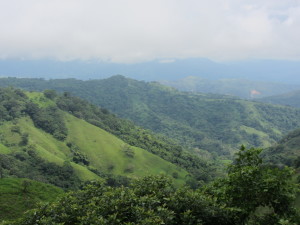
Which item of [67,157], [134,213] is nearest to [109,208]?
[134,213]

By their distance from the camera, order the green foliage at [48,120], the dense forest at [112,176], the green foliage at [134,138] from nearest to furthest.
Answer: the dense forest at [112,176] → the green foliage at [48,120] → the green foliage at [134,138]

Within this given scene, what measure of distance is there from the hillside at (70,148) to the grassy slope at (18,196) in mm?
18169

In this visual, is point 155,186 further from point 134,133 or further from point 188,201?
point 134,133

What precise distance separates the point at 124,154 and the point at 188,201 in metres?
99.7

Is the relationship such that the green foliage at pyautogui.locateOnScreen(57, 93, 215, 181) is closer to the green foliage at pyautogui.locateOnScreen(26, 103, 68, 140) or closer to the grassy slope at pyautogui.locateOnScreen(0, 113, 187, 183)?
the grassy slope at pyautogui.locateOnScreen(0, 113, 187, 183)

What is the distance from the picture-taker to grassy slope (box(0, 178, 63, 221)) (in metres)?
44.6

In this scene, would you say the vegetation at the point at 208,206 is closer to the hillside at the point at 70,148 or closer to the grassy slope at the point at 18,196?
the grassy slope at the point at 18,196

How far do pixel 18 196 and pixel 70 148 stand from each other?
64437 millimetres

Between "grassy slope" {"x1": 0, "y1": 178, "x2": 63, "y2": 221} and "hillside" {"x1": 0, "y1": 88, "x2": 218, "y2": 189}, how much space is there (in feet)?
59.6

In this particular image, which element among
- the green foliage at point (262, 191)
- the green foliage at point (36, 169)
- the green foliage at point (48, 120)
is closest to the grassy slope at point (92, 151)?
the green foliage at point (48, 120)

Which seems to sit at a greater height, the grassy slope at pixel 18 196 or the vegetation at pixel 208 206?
the vegetation at pixel 208 206


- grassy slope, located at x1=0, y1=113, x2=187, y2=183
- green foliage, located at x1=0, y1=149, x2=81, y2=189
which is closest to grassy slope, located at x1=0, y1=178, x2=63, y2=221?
green foliage, located at x1=0, y1=149, x2=81, y2=189

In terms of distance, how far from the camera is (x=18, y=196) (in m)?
50.2

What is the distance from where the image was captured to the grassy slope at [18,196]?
44562mm
